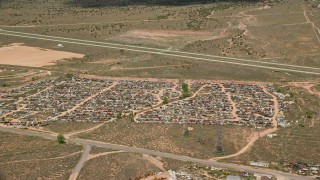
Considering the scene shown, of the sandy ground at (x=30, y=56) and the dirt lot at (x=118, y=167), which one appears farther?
the sandy ground at (x=30, y=56)

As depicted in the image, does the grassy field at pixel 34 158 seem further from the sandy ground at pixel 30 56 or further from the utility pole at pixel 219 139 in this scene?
the sandy ground at pixel 30 56

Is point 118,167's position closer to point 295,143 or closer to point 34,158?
point 34,158

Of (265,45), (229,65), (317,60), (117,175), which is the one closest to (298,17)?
(265,45)

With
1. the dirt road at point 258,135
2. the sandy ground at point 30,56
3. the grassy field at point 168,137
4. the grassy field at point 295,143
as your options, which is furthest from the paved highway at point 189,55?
the grassy field at point 168,137

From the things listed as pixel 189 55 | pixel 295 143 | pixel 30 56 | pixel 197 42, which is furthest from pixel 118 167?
pixel 197 42

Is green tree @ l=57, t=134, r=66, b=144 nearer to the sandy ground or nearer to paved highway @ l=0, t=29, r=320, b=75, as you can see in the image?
the sandy ground

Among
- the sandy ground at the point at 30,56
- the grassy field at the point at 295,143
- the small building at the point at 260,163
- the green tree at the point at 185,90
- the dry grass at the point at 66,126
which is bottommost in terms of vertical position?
the small building at the point at 260,163
